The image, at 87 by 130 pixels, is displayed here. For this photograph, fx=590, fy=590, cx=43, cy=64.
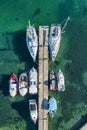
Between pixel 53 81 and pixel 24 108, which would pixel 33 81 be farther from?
pixel 24 108

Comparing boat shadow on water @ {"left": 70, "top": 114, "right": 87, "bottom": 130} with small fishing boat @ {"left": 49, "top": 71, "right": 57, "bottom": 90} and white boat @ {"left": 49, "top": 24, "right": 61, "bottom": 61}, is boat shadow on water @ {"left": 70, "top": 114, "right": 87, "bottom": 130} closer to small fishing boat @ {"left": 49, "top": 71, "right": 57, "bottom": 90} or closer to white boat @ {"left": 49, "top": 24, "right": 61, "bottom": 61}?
small fishing boat @ {"left": 49, "top": 71, "right": 57, "bottom": 90}

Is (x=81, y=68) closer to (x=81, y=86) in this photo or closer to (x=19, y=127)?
(x=81, y=86)

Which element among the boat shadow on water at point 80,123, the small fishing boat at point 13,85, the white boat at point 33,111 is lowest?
the boat shadow on water at point 80,123

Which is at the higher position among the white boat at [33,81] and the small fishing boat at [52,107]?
the white boat at [33,81]

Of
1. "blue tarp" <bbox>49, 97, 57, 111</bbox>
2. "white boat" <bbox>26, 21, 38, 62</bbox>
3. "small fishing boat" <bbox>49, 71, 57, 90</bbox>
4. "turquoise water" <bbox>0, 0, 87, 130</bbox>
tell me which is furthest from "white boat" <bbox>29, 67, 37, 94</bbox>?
"blue tarp" <bbox>49, 97, 57, 111</bbox>

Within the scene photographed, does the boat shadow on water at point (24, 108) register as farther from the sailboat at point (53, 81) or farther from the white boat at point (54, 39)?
the white boat at point (54, 39)

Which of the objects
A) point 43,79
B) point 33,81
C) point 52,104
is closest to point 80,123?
point 52,104

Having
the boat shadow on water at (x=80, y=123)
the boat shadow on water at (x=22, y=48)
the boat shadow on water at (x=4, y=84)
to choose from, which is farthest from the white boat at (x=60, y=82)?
the boat shadow on water at (x=4, y=84)
